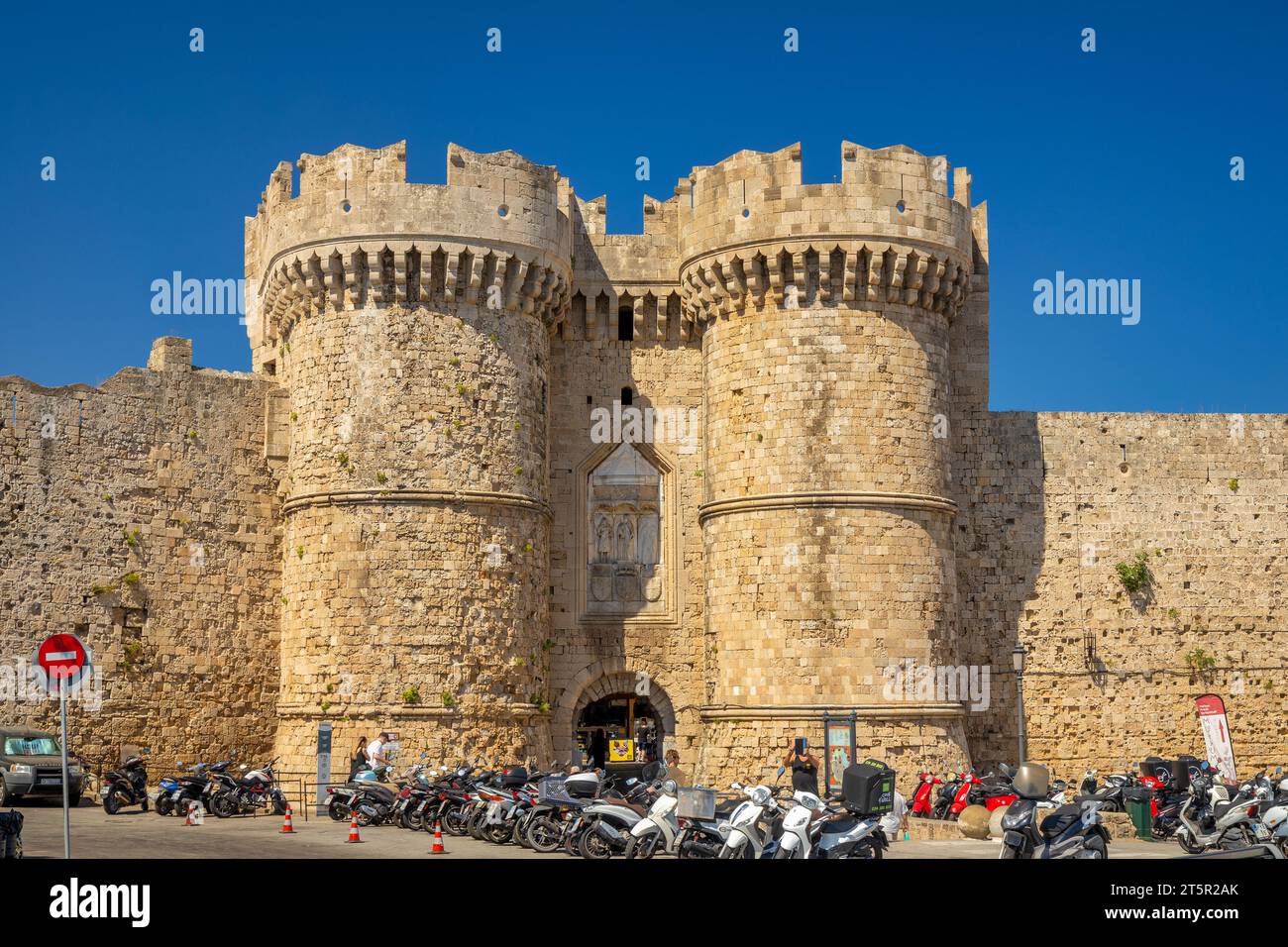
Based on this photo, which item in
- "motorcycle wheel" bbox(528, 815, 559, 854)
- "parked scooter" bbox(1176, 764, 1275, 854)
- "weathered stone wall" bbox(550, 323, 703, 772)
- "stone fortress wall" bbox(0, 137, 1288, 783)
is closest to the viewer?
"parked scooter" bbox(1176, 764, 1275, 854)

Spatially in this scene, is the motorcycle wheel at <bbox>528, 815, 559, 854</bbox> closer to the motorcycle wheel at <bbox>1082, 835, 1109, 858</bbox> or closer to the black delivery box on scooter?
the black delivery box on scooter

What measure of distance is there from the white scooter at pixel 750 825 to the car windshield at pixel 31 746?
1087 centimetres

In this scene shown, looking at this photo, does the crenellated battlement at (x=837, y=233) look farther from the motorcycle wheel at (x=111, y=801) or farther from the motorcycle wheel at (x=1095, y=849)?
the motorcycle wheel at (x=1095, y=849)

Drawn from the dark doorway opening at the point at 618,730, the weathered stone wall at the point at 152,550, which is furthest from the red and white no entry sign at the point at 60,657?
the dark doorway opening at the point at 618,730

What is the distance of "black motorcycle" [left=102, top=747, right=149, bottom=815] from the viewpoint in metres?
21.1

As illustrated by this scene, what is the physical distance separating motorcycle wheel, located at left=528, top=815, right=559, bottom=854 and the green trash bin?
24.0ft

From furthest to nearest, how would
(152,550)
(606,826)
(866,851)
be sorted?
(152,550), (606,826), (866,851)

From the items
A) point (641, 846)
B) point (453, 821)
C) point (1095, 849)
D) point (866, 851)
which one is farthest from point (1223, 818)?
point (453, 821)

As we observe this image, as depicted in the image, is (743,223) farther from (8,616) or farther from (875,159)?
(8,616)

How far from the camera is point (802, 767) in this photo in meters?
19.3

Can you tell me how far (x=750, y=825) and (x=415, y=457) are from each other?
419 inches

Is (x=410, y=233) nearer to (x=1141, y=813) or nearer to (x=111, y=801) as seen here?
(x=111, y=801)

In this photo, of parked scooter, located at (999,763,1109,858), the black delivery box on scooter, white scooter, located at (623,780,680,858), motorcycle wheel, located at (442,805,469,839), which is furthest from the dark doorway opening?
parked scooter, located at (999,763,1109,858)

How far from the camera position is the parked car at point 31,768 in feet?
67.4
